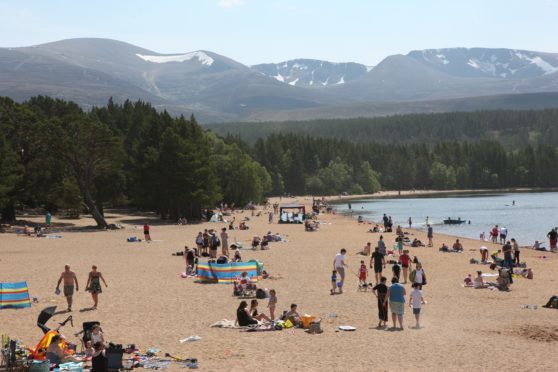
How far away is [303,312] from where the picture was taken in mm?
21875

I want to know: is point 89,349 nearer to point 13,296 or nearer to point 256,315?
point 256,315

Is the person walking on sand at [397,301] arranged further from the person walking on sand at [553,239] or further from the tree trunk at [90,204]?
the tree trunk at [90,204]

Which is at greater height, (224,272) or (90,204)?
(90,204)

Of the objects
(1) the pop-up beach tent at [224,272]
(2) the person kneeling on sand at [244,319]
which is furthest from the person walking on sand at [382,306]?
(1) the pop-up beach tent at [224,272]

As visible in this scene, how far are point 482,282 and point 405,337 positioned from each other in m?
9.97

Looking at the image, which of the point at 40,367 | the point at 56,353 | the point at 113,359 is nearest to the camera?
the point at 40,367

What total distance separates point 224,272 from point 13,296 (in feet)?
27.9

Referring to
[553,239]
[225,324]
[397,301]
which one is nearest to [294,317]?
[225,324]

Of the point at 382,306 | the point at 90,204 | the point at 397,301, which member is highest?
the point at 90,204

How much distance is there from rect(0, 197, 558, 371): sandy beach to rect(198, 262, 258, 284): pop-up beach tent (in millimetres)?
601

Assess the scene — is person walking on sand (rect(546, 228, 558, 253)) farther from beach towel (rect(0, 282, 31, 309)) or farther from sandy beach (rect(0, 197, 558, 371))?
beach towel (rect(0, 282, 31, 309))

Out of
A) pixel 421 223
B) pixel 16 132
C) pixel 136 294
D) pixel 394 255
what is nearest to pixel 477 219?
pixel 421 223

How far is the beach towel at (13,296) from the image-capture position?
21.9 m

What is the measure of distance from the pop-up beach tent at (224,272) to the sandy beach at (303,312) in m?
0.60
